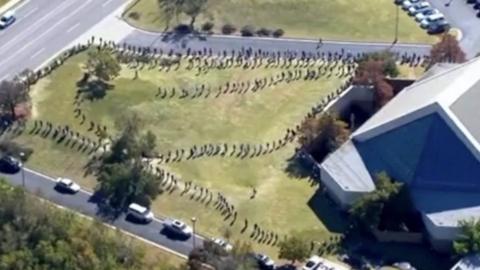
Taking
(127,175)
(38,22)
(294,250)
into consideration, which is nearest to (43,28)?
(38,22)

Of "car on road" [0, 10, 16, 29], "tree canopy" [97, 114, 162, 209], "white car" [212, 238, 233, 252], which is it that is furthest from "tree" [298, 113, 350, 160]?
"car on road" [0, 10, 16, 29]

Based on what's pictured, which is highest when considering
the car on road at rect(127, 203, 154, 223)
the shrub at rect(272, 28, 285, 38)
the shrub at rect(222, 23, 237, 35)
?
the shrub at rect(272, 28, 285, 38)

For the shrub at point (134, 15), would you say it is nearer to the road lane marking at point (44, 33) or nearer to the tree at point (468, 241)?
the road lane marking at point (44, 33)

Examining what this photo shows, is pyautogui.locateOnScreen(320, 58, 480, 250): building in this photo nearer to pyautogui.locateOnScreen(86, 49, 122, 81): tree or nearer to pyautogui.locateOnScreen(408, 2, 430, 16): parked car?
pyautogui.locateOnScreen(408, 2, 430, 16): parked car

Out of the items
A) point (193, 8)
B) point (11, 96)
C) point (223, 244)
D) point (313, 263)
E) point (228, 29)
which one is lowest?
point (313, 263)

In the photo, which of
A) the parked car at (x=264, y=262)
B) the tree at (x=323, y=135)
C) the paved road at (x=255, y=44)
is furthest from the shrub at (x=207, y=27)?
the parked car at (x=264, y=262)

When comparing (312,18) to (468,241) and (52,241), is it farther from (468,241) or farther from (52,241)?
(52,241)

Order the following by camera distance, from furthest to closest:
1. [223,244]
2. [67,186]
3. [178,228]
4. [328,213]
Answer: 1. [67,186]
2. [328,213]
3. [178,228]
4. [223,244]
